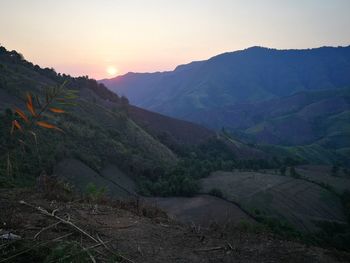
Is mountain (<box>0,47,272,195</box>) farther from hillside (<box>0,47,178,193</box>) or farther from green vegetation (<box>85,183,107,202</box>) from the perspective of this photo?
green vegetation (<box>85,183,107,202</box>)

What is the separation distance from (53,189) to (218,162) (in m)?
58.6

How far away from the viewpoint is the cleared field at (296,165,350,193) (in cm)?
5953

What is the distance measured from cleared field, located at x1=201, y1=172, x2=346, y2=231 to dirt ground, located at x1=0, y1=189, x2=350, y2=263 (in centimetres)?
3655

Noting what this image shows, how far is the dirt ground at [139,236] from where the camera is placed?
537 cm

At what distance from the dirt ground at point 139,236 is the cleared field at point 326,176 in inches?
2169

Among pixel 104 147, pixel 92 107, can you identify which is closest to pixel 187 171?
pixel 104 147

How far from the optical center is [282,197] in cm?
4894

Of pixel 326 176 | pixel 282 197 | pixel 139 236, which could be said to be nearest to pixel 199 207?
pixel 282 197

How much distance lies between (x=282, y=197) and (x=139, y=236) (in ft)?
150

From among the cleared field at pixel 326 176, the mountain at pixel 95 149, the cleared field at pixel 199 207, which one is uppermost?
the mountain at pixel 95 149

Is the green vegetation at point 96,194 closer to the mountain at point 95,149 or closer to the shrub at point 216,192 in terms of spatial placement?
the mountain at point 95,149

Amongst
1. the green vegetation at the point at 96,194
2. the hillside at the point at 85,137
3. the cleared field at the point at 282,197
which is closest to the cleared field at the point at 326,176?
the cleared field at the point at 282,197

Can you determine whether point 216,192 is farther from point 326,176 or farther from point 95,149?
point 326,176

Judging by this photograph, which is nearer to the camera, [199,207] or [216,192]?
[199,207]
